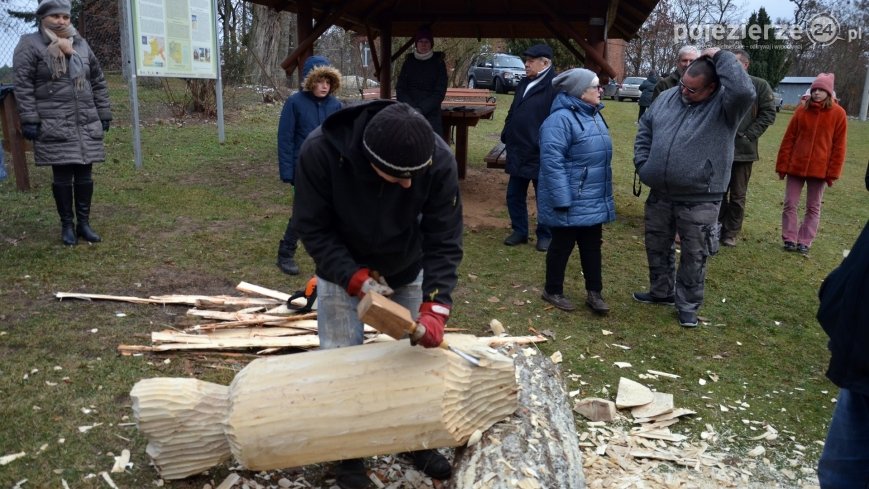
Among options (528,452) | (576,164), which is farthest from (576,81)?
(528,452)

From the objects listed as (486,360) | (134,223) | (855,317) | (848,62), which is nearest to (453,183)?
(486,360)

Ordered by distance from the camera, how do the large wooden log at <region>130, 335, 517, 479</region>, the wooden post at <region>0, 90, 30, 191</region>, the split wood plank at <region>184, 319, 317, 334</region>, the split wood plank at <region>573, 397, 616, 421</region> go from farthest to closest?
the wooden post at <region>0, 90, 30, 191</region>, the split wood plank at <region>184, 319, 317, 334</region>, the split wood plank at <region>573, 397, 616, 421</region>, the large wooden log at <region>130, 335, 517, 479</region>

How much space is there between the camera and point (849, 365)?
2.08m

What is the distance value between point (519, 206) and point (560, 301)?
1.84 meters

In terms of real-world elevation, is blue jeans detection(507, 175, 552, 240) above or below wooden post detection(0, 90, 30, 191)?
below

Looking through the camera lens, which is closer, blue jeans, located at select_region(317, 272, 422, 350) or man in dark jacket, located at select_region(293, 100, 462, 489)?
man in dark jacket, located at select_region(293, 100, 462, 489)

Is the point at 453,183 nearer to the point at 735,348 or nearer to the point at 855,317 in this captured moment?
the point at 855,317

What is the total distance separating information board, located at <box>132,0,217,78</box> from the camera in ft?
28.3

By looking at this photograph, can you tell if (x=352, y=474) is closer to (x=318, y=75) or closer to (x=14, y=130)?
(x=318, y=75)

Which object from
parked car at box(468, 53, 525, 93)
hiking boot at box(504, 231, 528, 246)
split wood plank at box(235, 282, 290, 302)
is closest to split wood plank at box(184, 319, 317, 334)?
split wood plank at box(235, 282, 290, 302)

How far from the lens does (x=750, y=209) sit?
936cm

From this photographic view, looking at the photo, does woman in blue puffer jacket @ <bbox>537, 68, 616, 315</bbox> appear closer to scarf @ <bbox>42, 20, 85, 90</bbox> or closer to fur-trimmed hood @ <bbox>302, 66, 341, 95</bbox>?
fur-trimmed hood @ <bbox>302, 66, 341, 95</bbox>

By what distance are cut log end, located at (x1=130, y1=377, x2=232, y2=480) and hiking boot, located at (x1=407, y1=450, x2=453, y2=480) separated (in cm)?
86

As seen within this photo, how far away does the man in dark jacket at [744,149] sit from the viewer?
6.55m
